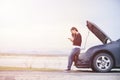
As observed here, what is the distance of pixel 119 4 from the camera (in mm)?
4953

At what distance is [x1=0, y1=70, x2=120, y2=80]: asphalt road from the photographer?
14.8 ft

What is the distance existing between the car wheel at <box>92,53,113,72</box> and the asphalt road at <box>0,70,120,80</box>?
0.40 ft

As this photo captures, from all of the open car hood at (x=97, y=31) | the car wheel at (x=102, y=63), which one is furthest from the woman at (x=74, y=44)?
the car wheel at (x=102, y=63)

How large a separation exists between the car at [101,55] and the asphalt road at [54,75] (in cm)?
15

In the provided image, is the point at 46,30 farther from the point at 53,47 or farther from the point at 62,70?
the point at 62,70

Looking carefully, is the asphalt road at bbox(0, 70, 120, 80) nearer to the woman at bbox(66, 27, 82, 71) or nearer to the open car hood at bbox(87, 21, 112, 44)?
the woman at bbox(66, 27, 82, 71)

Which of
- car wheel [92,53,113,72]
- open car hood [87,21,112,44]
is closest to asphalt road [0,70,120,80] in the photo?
car wheel [92,53,113,72]

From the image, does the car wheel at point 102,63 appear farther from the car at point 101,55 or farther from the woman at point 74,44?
the woman at point 74,44

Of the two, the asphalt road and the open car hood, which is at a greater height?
the open car hood

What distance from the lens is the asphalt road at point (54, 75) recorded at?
4.52 metres

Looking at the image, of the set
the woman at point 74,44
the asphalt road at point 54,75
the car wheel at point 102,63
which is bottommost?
the asphalt road at point 54,75

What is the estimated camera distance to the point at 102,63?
485 centimetres

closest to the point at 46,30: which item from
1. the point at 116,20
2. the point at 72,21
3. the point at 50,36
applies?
the point at 50,36

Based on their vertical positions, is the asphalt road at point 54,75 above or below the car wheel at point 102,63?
below
